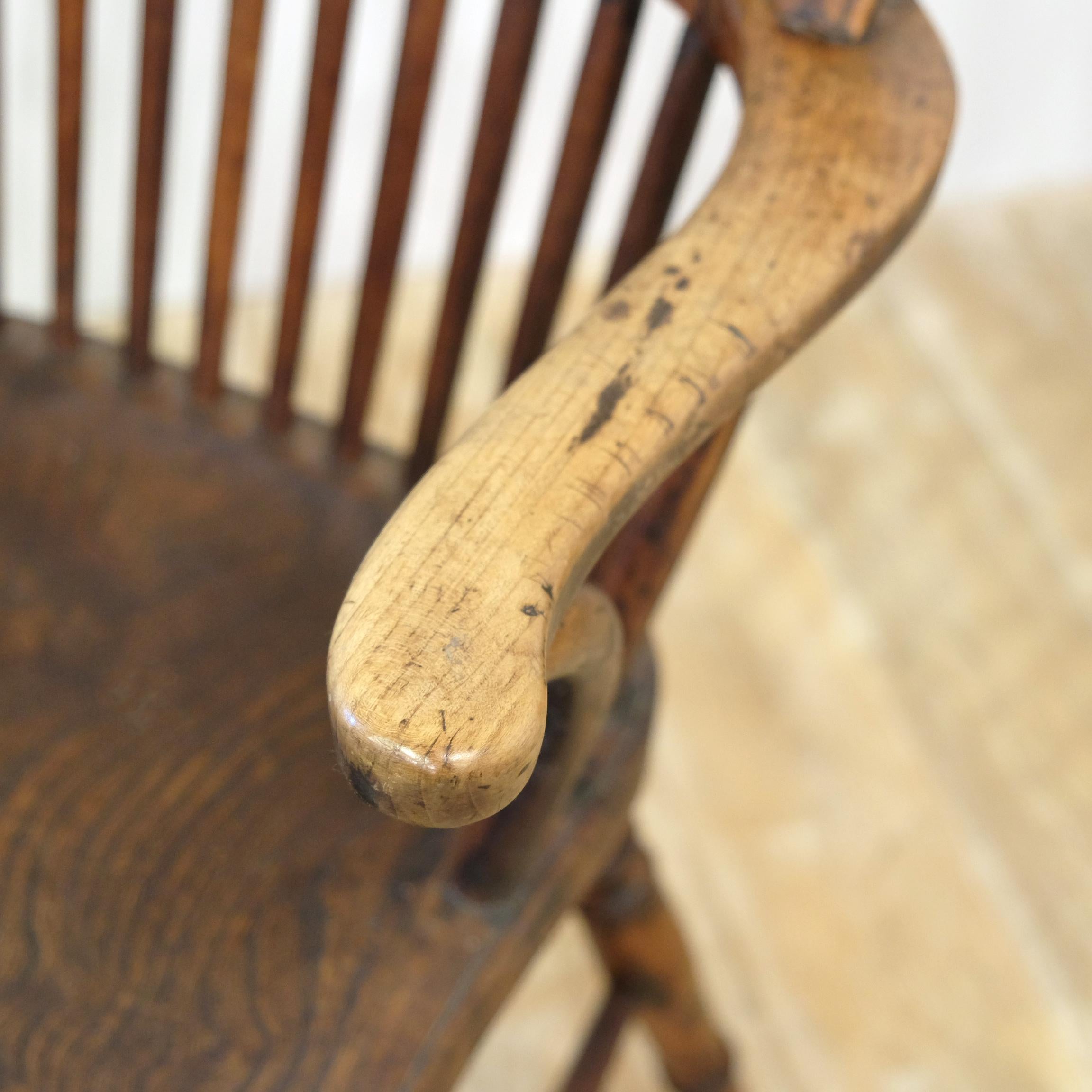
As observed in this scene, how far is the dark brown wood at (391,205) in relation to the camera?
445 mm

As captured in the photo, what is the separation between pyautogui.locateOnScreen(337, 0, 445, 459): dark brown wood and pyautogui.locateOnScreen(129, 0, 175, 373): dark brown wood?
0.27ft

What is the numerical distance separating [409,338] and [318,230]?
630 mm

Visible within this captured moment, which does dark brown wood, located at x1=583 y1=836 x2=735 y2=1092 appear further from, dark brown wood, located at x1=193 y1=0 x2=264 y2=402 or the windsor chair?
dark brown wood, located at x1=193 y1=0 x2=264 y2=402

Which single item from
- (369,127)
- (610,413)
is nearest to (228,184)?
(610,413)

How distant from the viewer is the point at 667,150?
16.6 inches

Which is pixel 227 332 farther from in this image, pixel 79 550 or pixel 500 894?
pixel 500 894

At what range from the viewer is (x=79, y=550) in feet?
1.62

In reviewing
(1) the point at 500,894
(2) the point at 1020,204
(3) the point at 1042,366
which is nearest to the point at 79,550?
(1) the point at 500,894

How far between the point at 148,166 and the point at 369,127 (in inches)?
25.3

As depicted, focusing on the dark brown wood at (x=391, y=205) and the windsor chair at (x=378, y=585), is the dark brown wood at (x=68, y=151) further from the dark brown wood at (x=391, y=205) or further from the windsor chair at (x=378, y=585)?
the dark brown wood at (x=391, y=205)

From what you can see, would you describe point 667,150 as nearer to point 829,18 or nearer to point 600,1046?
point 829,18

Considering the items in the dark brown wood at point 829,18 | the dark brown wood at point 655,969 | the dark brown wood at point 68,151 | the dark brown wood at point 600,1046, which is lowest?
the dark brown wood at point 600,1046

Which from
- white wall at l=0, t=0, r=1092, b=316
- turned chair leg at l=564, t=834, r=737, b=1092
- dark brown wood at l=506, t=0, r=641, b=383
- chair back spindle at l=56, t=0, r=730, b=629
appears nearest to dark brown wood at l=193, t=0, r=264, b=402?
chair back spindle at l=56, t=0, r=730, b=629

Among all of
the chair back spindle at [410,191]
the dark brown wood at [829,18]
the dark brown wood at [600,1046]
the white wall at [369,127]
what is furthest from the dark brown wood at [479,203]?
the white wall at [369,127]
